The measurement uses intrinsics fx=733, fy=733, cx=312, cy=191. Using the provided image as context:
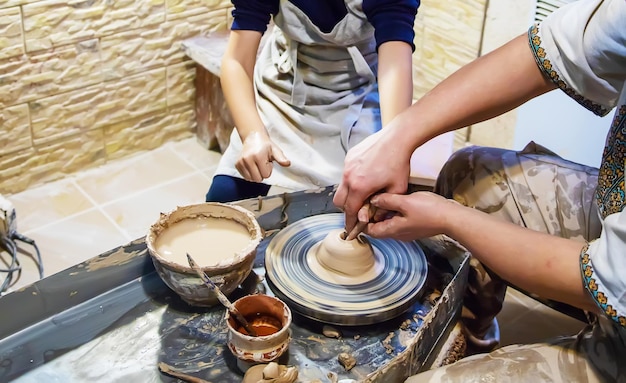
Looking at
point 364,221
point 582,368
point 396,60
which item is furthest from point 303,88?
point 582,368

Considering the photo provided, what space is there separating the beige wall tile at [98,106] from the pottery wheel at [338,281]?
1395 mm

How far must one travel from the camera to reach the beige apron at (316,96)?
77.4 inches

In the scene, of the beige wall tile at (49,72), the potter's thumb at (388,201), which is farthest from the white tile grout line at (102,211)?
the potter's thumb at (388,201)

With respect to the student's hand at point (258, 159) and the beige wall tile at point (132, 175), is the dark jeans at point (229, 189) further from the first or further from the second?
the beige wall tile at point (132, 175)

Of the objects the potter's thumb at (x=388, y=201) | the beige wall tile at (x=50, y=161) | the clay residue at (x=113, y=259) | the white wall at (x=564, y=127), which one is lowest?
the beige wall tile at (x=50, y=161)

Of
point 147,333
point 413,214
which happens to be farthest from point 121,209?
point 413,214

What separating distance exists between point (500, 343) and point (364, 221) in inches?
33.2

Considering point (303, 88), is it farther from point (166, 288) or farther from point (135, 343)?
point (135, 343)

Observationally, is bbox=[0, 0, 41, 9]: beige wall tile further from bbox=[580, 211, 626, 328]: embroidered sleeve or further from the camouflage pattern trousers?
bbox=[580, 211, 626, 328]: embroidered sleeve

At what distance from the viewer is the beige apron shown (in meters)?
1.97

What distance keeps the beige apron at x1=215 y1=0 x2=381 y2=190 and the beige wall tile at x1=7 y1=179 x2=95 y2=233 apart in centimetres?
93

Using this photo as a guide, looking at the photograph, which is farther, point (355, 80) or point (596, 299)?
point (355, 80)

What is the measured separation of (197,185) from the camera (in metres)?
2.86

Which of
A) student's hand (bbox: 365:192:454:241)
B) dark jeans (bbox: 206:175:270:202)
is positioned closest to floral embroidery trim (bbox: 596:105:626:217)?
student's hand (bbox: 365:192:454:241)
